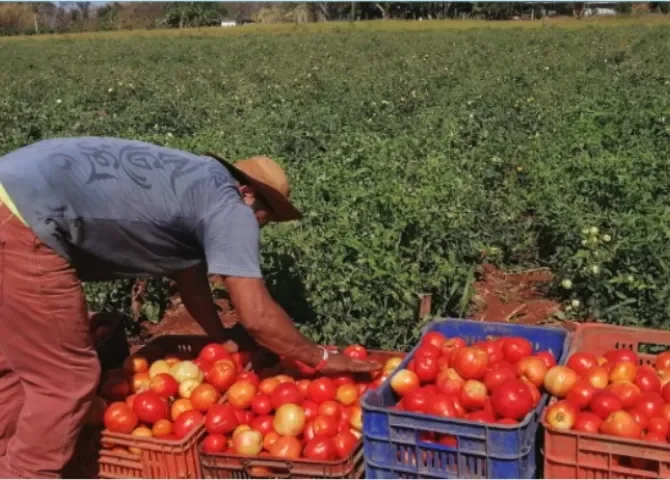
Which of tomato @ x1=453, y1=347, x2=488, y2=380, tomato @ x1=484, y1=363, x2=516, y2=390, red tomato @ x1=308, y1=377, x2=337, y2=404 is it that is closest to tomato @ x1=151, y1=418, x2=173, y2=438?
red tomato @ x1=308, y1=377, x2=337, y2=404

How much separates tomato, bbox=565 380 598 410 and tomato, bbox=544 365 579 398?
6 cm

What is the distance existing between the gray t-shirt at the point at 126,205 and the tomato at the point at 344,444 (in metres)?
0.81

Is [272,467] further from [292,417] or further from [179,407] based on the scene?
[179,407]

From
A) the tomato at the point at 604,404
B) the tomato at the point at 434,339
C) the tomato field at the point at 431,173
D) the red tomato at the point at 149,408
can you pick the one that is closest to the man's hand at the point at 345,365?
the tomato at the point at 434,339

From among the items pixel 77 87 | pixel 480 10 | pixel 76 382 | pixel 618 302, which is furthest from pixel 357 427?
pixel 480 10

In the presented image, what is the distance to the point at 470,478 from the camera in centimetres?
319

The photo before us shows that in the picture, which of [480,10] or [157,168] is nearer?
[157,168]

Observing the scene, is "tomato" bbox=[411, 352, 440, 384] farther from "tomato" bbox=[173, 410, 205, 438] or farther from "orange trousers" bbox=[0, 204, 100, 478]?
"orange trousers" bbox=[0, 204, 100, 478]

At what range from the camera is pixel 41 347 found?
3732mm

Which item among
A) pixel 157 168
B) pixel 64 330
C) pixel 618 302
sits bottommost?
pixel 618 302

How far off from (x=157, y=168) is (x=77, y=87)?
17922 millimetres

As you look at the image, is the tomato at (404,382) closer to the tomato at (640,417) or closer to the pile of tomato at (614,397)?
the pile of tomato at (614,397)

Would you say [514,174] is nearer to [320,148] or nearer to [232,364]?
[320,148]

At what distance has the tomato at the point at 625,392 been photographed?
137 inches
